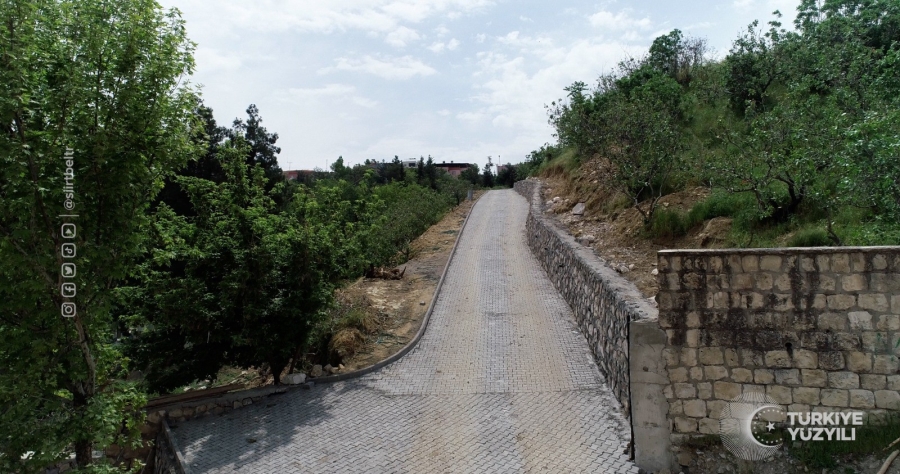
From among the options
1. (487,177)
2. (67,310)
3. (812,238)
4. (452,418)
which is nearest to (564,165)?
(812,238)

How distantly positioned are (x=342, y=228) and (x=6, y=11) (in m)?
6.42

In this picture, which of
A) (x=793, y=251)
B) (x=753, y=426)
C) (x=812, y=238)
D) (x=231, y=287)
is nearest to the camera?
(x=793, y=251)

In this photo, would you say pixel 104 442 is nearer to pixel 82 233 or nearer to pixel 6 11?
pixel 82 233

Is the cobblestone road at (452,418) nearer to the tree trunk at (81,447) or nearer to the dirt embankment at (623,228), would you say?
the tree trunk at (81,447)

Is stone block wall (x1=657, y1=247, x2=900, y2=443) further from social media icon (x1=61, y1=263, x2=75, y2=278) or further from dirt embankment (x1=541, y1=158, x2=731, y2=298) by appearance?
social media icon (x1=61, y1=263, x2=75, y2=278)

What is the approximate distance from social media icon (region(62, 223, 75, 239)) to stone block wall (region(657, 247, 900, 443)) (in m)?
6.15

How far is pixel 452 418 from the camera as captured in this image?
25.2 feet

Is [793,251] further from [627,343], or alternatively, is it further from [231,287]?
[231,287]

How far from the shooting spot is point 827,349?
5.62 metres

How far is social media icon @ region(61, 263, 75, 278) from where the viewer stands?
5.10 metres

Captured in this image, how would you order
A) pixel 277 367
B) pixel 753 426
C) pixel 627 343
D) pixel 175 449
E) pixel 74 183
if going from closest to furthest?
pixel 74 183
pixel 753 426
pixel 627 343
pixel 175 449
pixel 277 367

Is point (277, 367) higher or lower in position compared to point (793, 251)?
lower

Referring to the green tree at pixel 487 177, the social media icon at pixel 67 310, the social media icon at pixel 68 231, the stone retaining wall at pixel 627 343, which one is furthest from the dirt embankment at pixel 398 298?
the green tree at pixel 487 177

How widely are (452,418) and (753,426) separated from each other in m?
3.85
